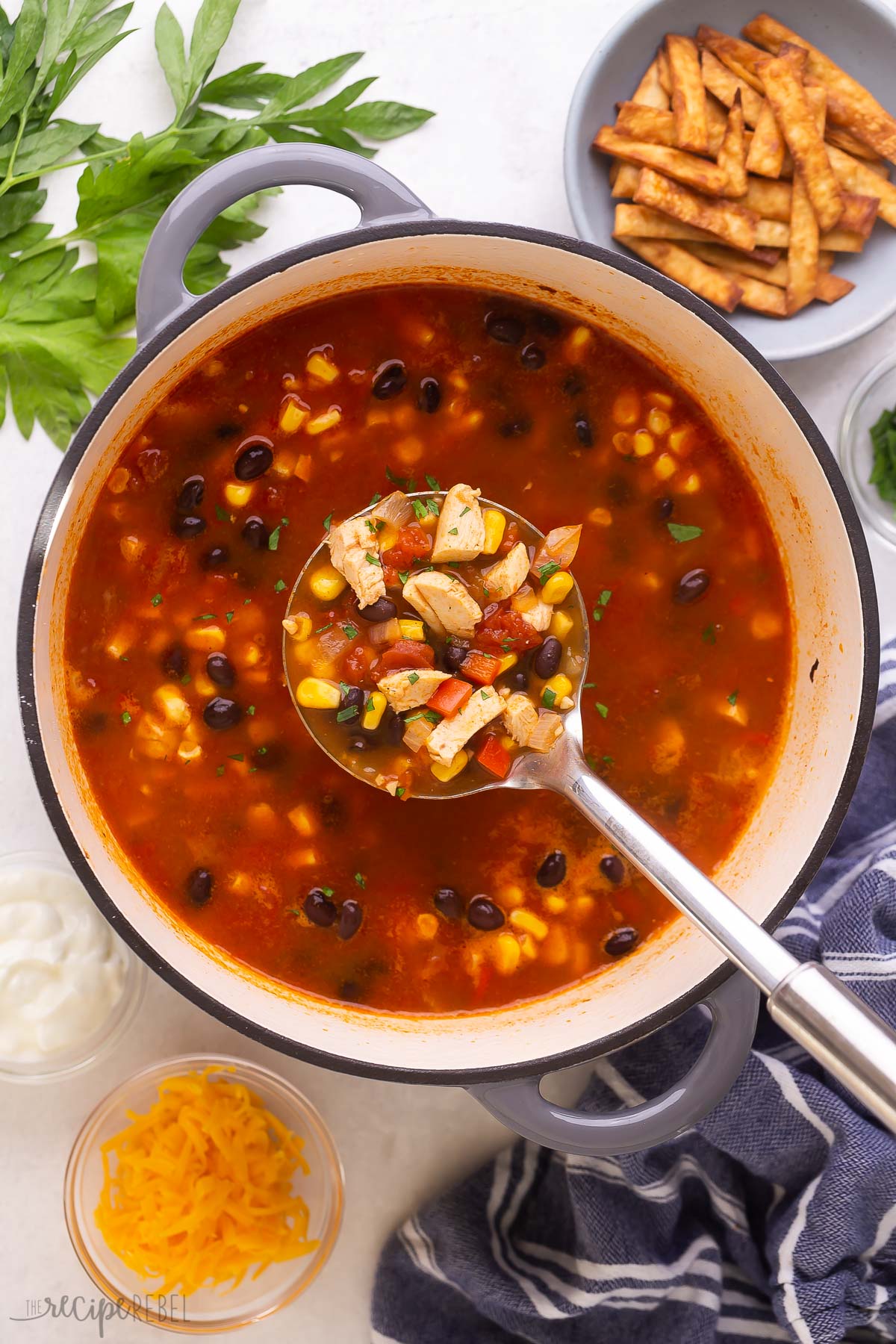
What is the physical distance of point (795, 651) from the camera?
2689 mm

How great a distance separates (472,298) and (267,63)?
111 centimetres

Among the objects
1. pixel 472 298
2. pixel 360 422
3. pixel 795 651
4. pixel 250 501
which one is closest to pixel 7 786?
pixel 250 501

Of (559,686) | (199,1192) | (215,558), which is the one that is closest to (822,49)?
(559,686)

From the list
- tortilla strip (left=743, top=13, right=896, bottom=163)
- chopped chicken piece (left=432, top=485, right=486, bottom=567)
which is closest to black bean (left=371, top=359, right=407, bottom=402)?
chopped chicken piece (left=432, top=485, right=486, bottom=567)

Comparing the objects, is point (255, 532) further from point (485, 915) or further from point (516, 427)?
point (485, 915)

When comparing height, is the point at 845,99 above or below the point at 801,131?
above

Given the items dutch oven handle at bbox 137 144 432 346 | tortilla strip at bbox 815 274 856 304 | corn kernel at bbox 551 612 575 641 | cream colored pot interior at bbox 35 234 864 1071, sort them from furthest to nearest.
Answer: tortilla strip at bbox 815 274 856 304
corn kernel at bbox 551 612 575 641
cream colored pot interior at bbox 35 234 864 1071
dutch oven handle at bbox 137 144 432 346

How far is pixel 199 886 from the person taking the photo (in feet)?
8.55

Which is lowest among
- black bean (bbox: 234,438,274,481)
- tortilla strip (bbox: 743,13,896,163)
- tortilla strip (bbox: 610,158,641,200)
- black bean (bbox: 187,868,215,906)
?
black bean (bbox: 187,868,215,906)

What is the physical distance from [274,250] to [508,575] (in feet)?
4.12

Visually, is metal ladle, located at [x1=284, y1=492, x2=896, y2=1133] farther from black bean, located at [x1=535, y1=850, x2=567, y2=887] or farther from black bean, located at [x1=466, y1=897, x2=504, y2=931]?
black bean, located at [x1=466, y1=897, x2=504, y2=931]

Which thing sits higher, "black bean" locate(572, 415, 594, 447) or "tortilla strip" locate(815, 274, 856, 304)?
"tortilla strip" locate(815, 274, 856, 304)

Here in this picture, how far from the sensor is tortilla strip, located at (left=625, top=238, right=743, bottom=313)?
9.68ft

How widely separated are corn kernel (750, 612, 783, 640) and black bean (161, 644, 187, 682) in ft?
4.44
